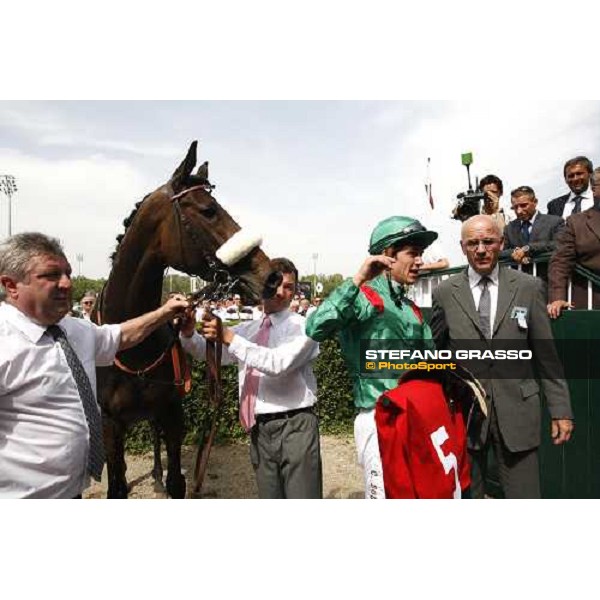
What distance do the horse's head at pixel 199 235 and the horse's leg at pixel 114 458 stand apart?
3.89ft

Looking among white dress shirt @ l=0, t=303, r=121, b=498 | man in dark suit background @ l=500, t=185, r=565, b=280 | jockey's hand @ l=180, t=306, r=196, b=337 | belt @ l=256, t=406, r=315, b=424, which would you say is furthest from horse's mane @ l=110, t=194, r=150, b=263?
man in dark suit background @ l=500, t=185, r=565, b=280

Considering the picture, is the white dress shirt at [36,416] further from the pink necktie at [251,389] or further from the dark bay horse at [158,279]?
the dark bay horse at [158,279]

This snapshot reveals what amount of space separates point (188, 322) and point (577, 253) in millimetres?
2497

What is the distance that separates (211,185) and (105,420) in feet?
5.71

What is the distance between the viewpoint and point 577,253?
2.87 m

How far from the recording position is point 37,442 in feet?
5.99

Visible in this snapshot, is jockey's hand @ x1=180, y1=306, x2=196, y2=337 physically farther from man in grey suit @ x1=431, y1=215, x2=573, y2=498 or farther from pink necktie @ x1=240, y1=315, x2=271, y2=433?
man in grey suit @ x1=431, y1=215, x2=573, y2=498

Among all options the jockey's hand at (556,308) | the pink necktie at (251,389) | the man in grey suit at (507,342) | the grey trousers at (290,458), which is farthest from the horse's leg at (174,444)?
the jockey's hand at (556,308)

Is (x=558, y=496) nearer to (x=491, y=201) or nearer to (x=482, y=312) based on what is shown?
(x=482, y=312)

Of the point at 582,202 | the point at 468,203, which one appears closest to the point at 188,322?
the point at 468,203

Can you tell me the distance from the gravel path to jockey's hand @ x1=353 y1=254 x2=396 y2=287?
3.13m

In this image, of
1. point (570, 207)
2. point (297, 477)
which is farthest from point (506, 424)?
point (570, 207)

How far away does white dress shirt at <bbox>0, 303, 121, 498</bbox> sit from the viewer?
180 cm

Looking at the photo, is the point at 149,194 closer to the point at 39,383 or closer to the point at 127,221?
the point at 127,221
